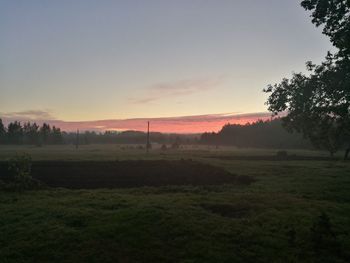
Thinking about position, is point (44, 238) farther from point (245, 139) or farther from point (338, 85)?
point (245, 139)

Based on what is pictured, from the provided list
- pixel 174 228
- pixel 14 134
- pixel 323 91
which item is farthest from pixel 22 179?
pixel 14 134

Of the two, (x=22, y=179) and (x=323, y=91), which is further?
(x=22, y=179)

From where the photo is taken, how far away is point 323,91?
17.6 m

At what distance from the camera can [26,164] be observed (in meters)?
28.3

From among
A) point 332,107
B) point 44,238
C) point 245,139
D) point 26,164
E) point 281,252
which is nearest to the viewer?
point 281,252

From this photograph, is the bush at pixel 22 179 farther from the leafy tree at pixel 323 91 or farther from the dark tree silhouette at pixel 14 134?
the dark tree silhouette at pixel 14 134

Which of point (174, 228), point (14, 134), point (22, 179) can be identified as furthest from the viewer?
point (14, 134)

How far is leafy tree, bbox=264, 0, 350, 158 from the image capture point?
15.4 meters

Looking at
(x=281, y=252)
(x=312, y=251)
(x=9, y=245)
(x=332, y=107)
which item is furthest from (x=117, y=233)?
(x=332, y=107)

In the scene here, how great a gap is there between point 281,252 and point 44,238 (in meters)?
8.76

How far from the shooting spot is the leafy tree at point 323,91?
50.6 ft

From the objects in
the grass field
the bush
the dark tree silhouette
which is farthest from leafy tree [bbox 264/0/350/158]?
the dark tree silhouette

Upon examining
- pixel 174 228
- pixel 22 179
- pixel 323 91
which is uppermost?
pixel 323 91

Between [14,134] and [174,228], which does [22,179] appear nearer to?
[174,228]
